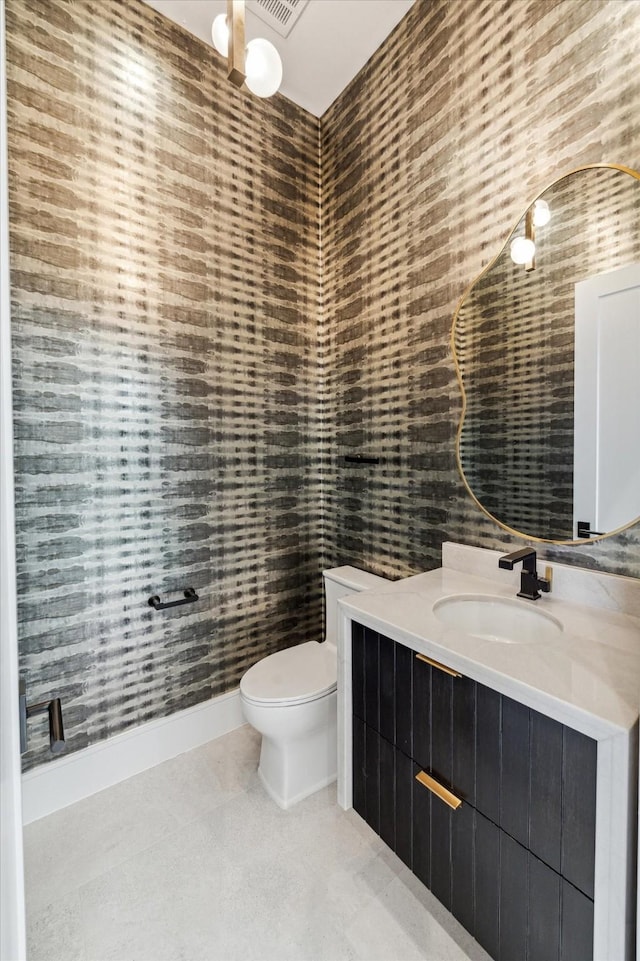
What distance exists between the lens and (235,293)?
1983mm

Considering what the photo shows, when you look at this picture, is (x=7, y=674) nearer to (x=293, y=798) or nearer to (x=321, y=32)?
(x=293, y=798)

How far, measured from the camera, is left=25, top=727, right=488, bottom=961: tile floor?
1.12m

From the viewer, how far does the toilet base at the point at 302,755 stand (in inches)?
60.6

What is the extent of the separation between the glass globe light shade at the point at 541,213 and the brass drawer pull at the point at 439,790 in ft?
5.62

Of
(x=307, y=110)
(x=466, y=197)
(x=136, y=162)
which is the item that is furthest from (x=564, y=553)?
(x=307, y=110)

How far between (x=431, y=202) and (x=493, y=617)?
5.34 feet

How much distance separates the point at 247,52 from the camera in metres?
1.21

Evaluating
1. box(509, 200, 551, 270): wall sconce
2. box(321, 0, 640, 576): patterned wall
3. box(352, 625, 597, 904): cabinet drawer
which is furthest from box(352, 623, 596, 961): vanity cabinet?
box(509, 200, 551, 270): wall sconce

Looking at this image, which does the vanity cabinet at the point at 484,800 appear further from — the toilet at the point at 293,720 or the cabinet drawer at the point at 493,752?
the toilet at the point at 293,720

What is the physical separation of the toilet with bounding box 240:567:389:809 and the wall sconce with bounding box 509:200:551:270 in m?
1.26

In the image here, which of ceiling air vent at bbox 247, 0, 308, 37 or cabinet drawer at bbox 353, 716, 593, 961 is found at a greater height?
ceiling air vent at bbox 247, 0, 308, 37

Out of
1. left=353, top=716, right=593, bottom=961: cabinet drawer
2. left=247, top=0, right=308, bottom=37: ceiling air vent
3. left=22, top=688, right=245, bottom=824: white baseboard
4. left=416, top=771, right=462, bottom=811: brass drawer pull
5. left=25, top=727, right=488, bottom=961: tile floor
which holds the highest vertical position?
left=247, top=0, right=308, bottom=37: ceiling air vent

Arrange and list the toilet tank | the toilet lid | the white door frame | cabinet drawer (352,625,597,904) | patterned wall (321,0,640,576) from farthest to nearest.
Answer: the toilet tank → the toilet lid → patterned wall (321,0,640,576) → cabinet drawer (352,625,597,904) → the white door frame

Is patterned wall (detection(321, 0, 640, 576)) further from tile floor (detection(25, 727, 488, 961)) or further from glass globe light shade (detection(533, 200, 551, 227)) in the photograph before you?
tile floor (detection(25, 727, 488, 961))
